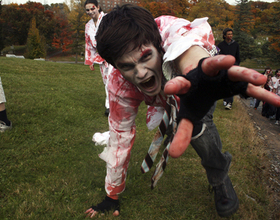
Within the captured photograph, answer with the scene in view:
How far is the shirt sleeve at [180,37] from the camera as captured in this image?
1.28 meters

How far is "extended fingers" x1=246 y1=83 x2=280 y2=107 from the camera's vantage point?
0.86 m

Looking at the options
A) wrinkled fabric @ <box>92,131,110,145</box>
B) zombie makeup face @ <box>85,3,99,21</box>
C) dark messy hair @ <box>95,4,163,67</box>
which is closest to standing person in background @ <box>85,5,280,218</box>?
dark messy hair @ <box>95,4,163,67</box>

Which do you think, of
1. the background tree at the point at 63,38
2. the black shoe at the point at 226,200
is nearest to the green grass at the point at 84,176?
the black shoe at the point at 226,200

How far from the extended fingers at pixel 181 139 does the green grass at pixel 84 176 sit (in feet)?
5.24

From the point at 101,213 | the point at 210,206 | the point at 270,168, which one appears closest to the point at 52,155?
the point at 101,213

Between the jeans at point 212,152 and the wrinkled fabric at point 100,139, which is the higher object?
the jeans at point 212,152

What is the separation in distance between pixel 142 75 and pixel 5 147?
281 cm

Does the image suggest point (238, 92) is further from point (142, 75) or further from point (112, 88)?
point (112, 88)

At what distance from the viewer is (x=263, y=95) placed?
91cm

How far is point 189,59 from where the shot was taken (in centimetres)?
120

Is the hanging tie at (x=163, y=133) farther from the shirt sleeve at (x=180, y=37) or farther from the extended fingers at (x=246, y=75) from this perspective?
the extended fingers at (x=246, y=75)

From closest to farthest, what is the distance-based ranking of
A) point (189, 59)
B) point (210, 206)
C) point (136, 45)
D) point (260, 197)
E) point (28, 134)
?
point (189, 59) → point (136, 45) → point (210, 206) → point (260, 197) → point (28, 134)

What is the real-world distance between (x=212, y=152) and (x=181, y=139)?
1.02 metres

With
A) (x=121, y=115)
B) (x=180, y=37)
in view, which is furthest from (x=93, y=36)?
(x=180, y=37)
